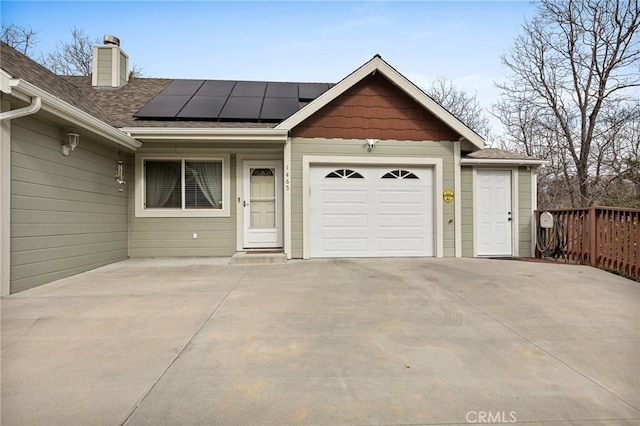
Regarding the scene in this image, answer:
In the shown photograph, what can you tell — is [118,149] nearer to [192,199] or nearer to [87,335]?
[192,199]

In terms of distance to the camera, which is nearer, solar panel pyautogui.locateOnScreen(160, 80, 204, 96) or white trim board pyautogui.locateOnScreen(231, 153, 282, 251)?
white trim board pyautogui.locateOnScreen(231, 153, 282, 251)

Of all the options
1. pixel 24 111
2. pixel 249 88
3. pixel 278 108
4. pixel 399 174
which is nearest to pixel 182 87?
pixel 249 88

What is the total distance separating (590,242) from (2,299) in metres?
9.32

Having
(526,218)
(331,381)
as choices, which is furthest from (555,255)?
(331,381)

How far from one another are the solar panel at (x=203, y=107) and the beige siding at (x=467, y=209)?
19.0ft

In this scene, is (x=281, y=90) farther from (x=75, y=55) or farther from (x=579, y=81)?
(x=75, y=55)

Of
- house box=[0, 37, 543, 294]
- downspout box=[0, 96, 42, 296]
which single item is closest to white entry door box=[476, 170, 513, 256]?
house box=[0, 37, 543, 294]

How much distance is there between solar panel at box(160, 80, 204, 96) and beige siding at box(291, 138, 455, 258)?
3760 millimetres

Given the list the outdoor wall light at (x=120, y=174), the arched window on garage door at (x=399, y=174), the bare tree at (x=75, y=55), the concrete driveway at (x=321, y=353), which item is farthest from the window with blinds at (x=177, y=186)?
the bare tree at (x=75, y=55)

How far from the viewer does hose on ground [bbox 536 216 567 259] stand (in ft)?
23.4

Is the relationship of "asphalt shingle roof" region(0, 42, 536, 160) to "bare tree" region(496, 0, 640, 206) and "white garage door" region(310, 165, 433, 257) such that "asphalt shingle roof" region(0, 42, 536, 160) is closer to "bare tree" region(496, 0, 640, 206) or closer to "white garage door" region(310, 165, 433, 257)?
"white garage door" region(310, 165, 433, 257)

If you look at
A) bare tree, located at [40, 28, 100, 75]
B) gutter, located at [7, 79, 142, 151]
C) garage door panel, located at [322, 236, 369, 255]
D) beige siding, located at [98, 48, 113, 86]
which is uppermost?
bare tree, located at [40, 28, 100, 75]

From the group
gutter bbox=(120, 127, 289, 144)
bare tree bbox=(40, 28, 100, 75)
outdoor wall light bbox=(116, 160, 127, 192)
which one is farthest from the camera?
bare tree bbox=(40, 28, 100, 75)

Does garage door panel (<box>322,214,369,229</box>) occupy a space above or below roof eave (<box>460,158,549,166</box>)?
below
